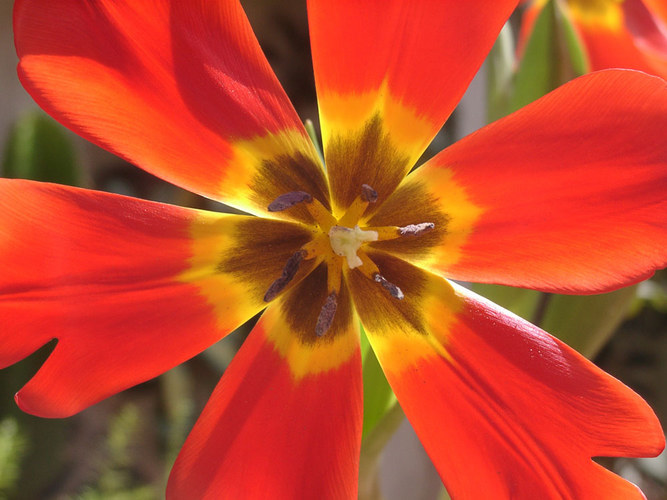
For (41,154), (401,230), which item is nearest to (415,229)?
(401,230)

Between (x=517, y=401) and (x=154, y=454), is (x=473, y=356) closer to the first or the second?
(x=517, y=401)

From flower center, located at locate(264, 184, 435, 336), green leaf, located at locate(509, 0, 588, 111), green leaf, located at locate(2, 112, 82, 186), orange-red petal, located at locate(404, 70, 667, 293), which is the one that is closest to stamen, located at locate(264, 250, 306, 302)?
flower center, located at locate(264, 184, 435, 336)

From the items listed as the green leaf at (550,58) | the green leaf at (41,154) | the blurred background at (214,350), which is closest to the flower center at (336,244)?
the blurred background at (214,350)

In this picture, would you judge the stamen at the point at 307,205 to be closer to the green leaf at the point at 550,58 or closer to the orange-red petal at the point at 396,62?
the orange-red petal at the point at 396,62

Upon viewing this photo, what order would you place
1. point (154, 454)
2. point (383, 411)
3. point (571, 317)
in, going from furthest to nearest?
point (154, 454) → point (571, 317) → point (383, 411)

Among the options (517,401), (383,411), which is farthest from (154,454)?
(517,401)
